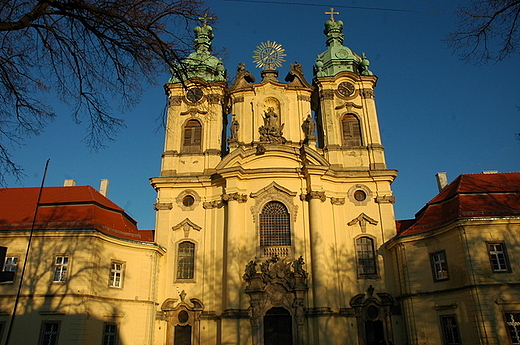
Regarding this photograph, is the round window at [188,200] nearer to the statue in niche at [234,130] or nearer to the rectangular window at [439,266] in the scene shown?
the statue in niche at [234,130]

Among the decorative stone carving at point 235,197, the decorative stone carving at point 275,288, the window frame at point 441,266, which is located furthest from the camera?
the decorative stone carving at point 235,197

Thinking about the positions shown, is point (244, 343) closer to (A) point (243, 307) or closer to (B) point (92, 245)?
(A) point (243, 307)

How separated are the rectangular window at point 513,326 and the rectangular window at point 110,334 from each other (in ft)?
52.5

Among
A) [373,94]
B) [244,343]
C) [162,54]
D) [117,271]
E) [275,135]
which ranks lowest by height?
[244,343]

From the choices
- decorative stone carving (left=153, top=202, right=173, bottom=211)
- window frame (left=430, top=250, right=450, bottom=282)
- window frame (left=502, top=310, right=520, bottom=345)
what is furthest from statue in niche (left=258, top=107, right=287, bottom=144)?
window frame (left=502, top=310, right=520, bottom=345)

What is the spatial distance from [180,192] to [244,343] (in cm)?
870

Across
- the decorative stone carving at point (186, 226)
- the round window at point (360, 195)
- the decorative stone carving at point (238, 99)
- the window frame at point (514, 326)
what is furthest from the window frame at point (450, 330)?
the decorative stone carving at point (238, 99)

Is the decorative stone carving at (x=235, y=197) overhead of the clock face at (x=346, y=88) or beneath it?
beneath

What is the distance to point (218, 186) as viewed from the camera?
939 inches

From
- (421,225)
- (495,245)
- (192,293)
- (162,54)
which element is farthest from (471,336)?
(162,54)

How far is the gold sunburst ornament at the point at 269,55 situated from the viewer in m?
27.4

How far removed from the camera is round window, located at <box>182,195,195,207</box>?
23827mm

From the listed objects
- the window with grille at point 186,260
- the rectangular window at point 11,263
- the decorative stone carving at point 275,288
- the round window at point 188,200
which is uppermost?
the round window at point 188,200

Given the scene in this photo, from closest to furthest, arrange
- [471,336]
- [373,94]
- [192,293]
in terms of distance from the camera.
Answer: [471,336] < [192,293] < [373,94]
